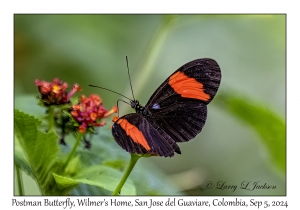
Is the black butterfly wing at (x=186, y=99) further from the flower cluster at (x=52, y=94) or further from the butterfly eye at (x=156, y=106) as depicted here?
the flower cluster at (x=52, y=94)

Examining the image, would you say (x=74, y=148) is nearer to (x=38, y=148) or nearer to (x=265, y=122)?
(x=38, y=148)

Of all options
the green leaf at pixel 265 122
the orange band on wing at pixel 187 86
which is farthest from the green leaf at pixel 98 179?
the green leaf at pixel 265 122

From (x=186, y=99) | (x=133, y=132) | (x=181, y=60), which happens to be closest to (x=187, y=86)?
(x=186, y=99)

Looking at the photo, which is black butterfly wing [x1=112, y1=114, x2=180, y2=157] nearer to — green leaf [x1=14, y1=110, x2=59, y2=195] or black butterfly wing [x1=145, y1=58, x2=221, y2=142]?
black butterfly wing [x1=145, y1=58, x2=221, y2=142]

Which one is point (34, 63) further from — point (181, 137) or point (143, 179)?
point (181, 137)

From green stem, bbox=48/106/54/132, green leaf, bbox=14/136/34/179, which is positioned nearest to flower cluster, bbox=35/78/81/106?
green stem, bbox=48/106/54/132

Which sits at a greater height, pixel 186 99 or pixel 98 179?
pixel 186 99
